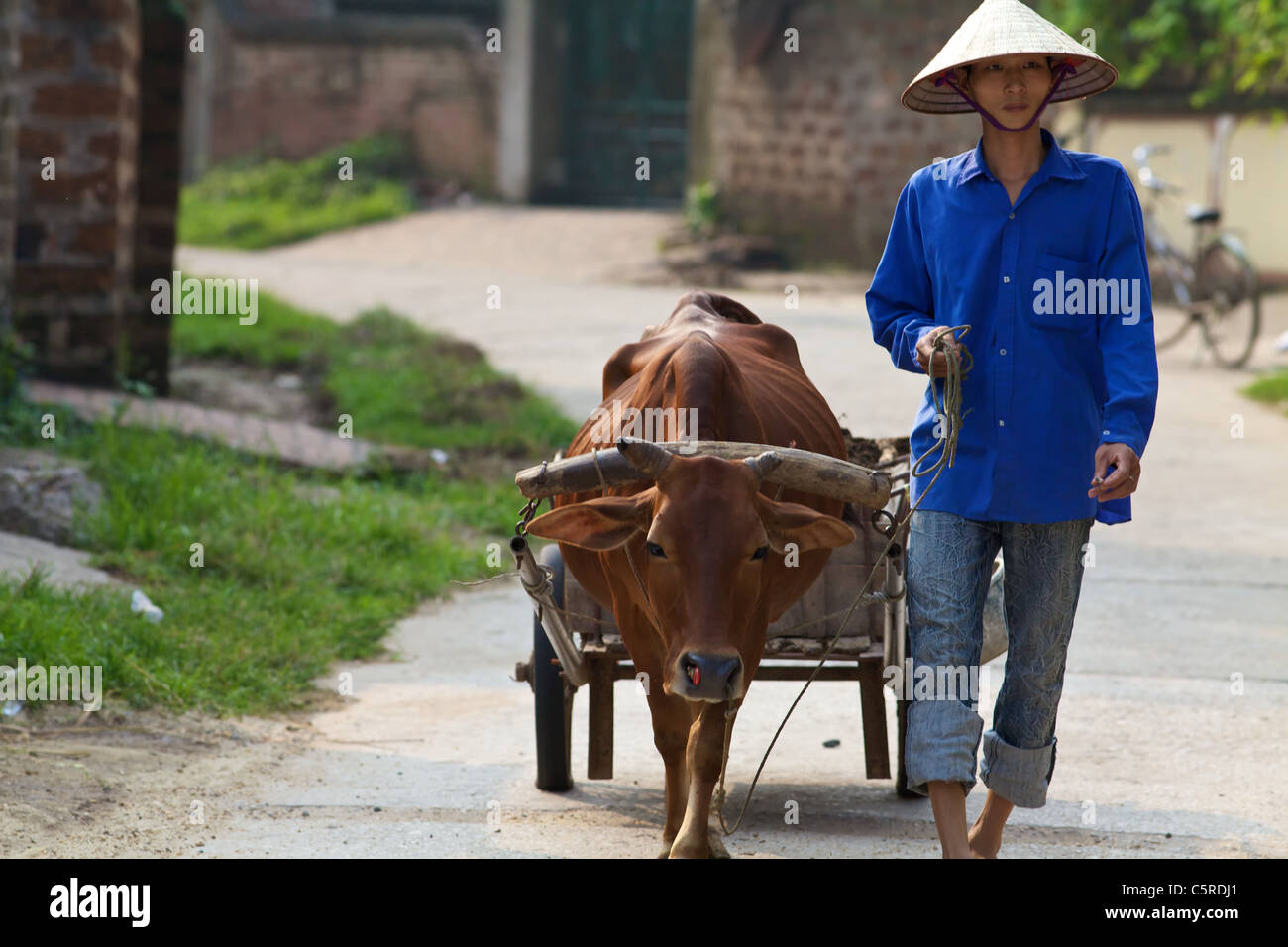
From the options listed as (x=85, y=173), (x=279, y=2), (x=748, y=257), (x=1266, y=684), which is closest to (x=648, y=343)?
(x=1266, y=684)

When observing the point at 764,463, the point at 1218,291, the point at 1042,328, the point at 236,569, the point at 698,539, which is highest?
the point at 1042,328

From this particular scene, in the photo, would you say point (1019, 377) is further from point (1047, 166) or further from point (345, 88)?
point (345, 88)

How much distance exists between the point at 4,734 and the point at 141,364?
545cm

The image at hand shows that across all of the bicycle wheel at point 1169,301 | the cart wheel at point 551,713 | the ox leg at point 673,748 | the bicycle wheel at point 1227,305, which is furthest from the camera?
the bicycle wheel at point 1169,301

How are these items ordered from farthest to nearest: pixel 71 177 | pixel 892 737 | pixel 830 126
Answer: pixel 830 126
pixel 71 177
pixel 892 737

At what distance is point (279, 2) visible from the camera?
28.2 meters

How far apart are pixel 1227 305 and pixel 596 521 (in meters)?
11.8

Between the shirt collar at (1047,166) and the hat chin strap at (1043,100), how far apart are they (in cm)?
6

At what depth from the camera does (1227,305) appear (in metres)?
14.4

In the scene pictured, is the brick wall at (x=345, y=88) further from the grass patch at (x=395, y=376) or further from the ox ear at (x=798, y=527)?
the ox ear at (x=798, y=527)

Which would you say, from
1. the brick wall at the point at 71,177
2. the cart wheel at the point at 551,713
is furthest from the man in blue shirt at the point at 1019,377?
the brick wall at the point at 71,177

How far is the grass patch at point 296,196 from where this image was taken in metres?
24.1

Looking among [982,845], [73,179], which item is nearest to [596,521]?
[982,845]
